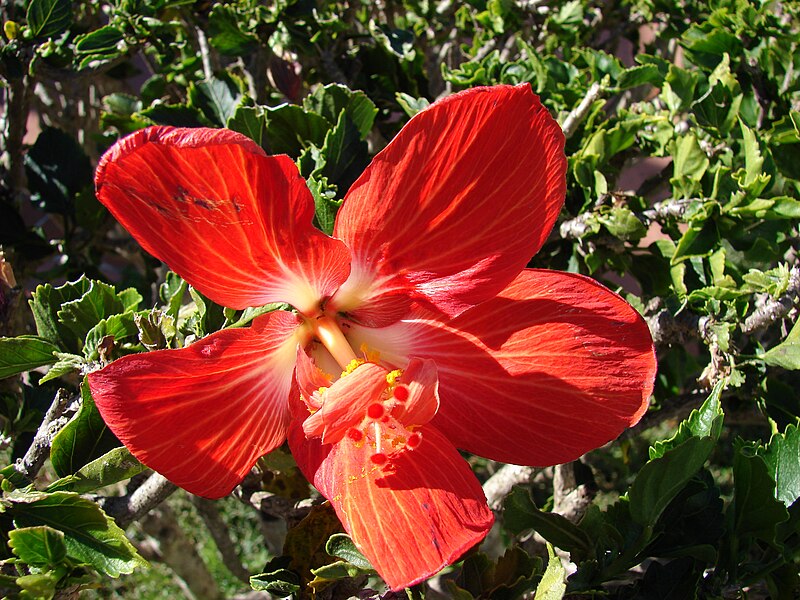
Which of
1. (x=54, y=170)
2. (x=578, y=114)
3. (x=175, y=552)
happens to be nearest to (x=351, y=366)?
(x=578, y=114)

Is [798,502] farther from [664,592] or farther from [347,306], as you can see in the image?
[347,306]

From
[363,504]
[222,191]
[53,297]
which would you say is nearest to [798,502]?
[363,504]

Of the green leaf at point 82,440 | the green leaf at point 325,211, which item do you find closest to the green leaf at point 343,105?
the green leaf at point 325,211

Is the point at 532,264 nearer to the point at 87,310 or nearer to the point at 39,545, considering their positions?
the point at 87,310

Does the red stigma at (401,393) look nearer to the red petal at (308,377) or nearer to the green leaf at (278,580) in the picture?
the red petal at (308,377)

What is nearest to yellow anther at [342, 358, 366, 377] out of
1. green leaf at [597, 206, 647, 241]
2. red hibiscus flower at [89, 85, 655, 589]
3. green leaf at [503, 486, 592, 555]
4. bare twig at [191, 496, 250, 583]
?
red hibiscus flower at [89, 85, 655, 589]

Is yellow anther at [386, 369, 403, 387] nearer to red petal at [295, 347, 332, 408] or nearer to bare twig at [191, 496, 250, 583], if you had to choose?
red petal at [295, 347, 332, 408]
